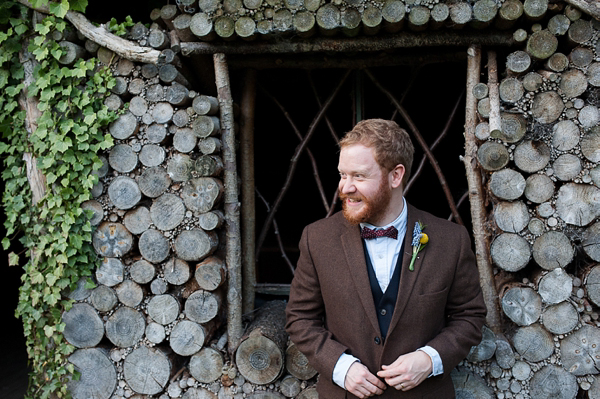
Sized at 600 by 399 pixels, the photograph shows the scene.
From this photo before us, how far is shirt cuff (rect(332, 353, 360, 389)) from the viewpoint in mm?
2174

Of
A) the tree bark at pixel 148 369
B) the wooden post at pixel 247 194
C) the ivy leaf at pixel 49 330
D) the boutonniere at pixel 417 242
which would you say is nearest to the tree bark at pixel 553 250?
the boutonniere at pixel 417 242

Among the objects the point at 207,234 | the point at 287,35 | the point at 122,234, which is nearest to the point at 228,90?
the point at 287,35

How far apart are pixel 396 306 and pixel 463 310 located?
417 millimetres

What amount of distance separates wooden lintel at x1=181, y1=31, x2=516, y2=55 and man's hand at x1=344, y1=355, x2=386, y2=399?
190cm

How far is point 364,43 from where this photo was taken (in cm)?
296

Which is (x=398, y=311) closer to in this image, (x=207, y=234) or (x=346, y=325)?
(x=346, y=325)

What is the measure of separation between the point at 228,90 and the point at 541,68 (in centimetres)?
195

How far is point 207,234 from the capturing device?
3.03 m

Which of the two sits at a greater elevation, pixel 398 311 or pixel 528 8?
pixel 528 8

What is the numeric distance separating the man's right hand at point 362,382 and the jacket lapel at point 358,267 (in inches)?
7.9

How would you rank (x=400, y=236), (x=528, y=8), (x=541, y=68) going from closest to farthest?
(x=400, y=236) → (x=528, y=8) → (x=541, y=68)

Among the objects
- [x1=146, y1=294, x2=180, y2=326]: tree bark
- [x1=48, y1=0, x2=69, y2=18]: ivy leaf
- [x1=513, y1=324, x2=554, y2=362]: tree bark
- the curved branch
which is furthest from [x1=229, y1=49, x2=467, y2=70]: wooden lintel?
[x1=513, y1=324, x2=554, y2=362]: tree bark

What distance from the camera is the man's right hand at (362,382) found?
2129 millimetres

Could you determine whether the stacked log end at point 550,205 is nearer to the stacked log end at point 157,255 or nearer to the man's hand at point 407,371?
the man's hand at point 407,371
